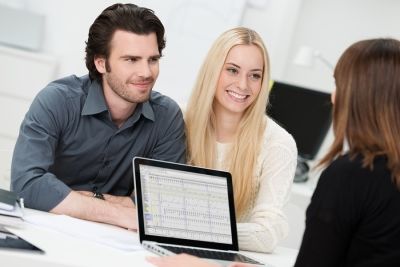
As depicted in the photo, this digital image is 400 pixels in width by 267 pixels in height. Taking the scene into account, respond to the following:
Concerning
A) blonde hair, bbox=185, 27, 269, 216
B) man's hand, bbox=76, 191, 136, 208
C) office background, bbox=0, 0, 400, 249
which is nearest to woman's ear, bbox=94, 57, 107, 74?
blonde hair, bbox=185, 27, 269, 216

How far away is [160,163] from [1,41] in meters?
3.13

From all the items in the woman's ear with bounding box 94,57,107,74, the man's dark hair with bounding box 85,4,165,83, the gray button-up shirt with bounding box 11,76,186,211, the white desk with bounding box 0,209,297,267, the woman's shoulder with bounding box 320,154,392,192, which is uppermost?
the man's dark hair with bounding box 85,4,165,83

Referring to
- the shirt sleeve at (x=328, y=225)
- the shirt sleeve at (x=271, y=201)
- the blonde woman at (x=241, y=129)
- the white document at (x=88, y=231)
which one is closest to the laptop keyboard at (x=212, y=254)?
the white document at (x=88, y=231)

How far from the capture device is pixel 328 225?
64.4 inches

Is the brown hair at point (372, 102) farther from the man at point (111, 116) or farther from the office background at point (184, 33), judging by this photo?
the office background at point (184, 33)

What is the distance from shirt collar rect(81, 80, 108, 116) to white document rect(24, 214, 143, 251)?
1.73ft

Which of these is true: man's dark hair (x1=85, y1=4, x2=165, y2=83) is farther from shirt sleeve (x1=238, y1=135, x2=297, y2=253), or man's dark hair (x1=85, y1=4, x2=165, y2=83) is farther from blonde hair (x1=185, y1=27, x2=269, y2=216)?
shirt sleeve (x1=238, y1=135, x2=297, y2=253)

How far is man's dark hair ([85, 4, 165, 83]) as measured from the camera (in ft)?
9.14

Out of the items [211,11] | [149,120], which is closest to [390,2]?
[211,11]

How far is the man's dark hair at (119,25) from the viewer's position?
279cm

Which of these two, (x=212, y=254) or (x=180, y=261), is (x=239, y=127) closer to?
(x=212, y=254)

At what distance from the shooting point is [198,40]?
203 inches

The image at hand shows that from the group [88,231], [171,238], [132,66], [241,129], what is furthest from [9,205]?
[241,129]

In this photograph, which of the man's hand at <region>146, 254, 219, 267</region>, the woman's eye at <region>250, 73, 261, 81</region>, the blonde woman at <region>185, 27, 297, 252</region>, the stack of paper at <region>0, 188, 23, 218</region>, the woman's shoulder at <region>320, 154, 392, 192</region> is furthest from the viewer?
the woman's eye at <region>250, 73, 261, 81</region>
